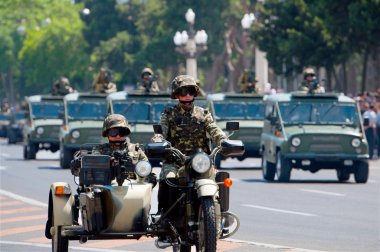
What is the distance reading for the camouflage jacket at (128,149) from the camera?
43.5 feet

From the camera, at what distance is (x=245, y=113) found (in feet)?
128

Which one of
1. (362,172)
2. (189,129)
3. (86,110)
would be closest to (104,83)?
(86,110)

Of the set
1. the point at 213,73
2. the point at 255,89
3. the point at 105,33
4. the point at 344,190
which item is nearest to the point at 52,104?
the point at 255,89

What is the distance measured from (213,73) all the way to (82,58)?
24.3 metres

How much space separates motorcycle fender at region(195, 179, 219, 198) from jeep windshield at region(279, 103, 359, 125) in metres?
19.2

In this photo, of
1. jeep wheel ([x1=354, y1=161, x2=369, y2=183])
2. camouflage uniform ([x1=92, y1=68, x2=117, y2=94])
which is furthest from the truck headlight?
jeep wheel ([x1=354, y1=161, x2=369, y2=183])

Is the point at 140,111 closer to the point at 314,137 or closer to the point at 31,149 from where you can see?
the point at 314,137

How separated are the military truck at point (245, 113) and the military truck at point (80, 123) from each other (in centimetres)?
281

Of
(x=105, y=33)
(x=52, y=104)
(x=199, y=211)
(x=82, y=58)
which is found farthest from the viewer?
(x=82, y=58)

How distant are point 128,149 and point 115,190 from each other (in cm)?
53

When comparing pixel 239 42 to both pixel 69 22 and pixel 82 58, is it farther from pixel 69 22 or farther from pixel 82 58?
pixel 69 22

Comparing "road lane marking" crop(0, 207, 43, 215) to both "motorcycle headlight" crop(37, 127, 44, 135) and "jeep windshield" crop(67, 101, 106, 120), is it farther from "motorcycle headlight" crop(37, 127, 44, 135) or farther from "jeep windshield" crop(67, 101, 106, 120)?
"motorcycle headlight" crop(37, 127, 44, 135)

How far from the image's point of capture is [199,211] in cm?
1261

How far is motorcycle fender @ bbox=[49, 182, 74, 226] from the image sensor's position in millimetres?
13477
